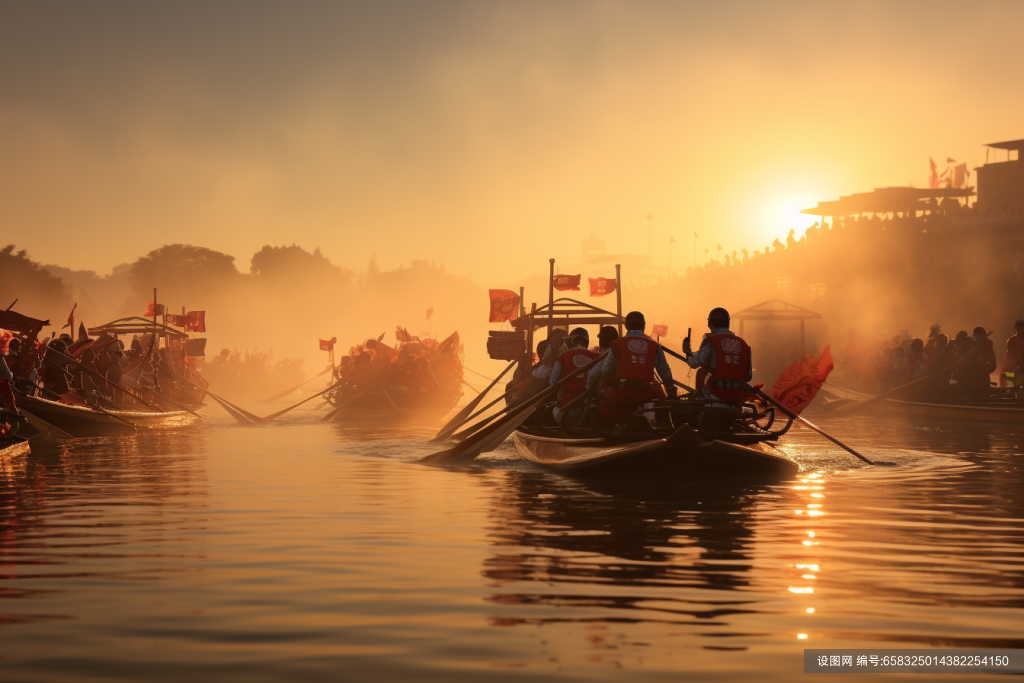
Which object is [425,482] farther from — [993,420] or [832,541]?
[993,420]

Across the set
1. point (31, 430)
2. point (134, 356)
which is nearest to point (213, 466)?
point (31, 430)

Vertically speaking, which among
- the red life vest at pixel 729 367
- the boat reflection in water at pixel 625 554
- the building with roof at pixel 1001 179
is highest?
the building with roof at pixel 1001 179

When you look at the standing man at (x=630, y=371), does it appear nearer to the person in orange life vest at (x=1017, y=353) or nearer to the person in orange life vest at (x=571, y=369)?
the person in orange life vest at (x=571, y=369)

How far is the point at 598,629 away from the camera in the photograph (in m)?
4.86

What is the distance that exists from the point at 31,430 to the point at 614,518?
48.7 feet

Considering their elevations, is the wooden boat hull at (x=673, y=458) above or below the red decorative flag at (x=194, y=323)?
below

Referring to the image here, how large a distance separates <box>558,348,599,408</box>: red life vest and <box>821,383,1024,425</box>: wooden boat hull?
11710 mm

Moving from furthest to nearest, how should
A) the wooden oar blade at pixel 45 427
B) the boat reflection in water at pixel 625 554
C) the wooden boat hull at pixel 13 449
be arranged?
the wooden oar blade at pixel 45 427 → the wooden boat hull at pixel 13 449 → the boat reflection in water at pixel 625 554

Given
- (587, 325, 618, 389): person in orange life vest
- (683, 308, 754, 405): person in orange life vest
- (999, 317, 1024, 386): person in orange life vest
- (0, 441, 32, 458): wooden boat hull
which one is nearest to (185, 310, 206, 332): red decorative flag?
(0, 441, 32, 458): wooden boat hull

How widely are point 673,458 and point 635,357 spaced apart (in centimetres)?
147

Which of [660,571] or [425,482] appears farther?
[425,482]

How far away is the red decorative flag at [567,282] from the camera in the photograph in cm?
2834

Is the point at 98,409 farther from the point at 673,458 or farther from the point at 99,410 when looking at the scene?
the point at 673,458

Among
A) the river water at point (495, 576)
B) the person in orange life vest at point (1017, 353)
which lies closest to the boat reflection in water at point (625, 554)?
the river water at point (495, 576)
